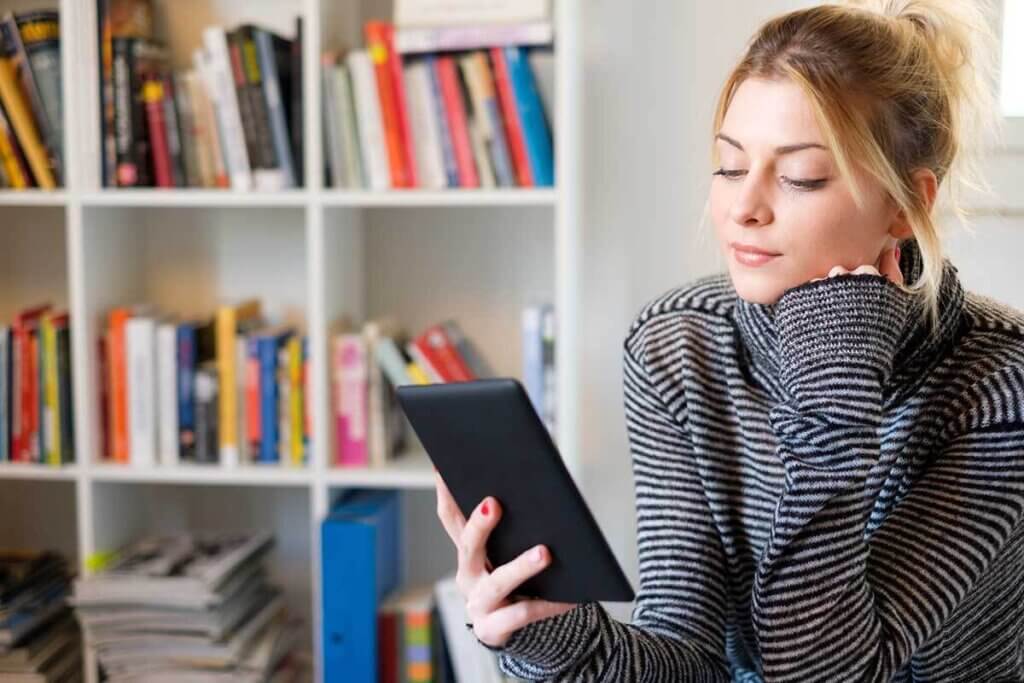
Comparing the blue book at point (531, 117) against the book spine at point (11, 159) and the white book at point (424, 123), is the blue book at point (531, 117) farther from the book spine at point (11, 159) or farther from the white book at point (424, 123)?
the book spine at point (11, 159)

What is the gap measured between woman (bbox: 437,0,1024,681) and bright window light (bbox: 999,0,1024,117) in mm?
437

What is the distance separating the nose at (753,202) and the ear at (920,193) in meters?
0.13

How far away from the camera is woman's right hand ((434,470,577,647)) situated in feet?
2.75

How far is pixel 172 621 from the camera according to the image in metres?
1.72

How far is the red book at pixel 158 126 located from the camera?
1.78m

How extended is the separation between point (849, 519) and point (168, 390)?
1166 millimetres

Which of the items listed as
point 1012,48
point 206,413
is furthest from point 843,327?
point 206,413

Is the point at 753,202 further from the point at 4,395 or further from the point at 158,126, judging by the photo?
the point at 4,395

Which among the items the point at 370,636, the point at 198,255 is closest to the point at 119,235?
the point at 198,255

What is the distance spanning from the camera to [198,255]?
6.57 ft

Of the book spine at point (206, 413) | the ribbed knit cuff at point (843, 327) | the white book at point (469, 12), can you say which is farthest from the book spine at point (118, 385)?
the ribbed knit cuff at point (843, 327)

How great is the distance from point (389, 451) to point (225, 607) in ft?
1.15

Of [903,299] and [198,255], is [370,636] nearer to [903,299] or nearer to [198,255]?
[198,255]

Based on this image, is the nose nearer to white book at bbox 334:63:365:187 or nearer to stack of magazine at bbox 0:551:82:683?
white book at bbox 334:63:365:187
